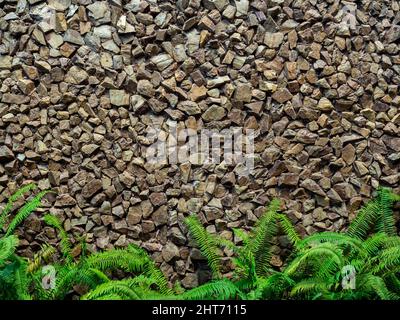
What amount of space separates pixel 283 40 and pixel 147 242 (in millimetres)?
1809

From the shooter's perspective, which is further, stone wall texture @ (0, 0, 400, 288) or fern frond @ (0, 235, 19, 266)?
stone wall texture @ (0, 0, 400, 288)

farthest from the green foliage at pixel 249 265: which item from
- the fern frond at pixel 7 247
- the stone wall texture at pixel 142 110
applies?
the stone wall texture at pixel 142 110

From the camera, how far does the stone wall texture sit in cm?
410

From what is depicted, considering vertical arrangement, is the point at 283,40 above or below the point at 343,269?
above

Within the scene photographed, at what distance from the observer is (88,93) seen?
411cm

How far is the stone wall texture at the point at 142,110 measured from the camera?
4102 millimetres

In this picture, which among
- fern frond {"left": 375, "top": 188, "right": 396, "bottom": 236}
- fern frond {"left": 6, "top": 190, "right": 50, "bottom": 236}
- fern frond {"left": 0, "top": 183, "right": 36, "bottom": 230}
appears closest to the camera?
fern frond {"left": 6, "top": 190, "right": 50, "bottom": 236}

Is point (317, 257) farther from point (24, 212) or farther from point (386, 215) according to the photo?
point (24, 212)

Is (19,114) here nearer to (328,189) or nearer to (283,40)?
(283,40)

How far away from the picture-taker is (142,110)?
4.10m

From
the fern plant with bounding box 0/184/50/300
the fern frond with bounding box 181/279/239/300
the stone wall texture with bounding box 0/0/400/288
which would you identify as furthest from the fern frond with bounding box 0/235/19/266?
the fern frond with bounding box 181/279/239/300

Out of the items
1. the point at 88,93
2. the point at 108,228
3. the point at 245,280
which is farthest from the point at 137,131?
the point at 245,280

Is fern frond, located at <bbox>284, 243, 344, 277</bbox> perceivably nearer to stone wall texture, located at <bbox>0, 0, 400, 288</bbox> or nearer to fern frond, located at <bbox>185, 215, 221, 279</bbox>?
stone wall texture, located at <bbox>0, 0, 400, 288</bbox>

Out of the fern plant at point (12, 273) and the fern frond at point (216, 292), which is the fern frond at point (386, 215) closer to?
the fern frond at point (216, 292)
